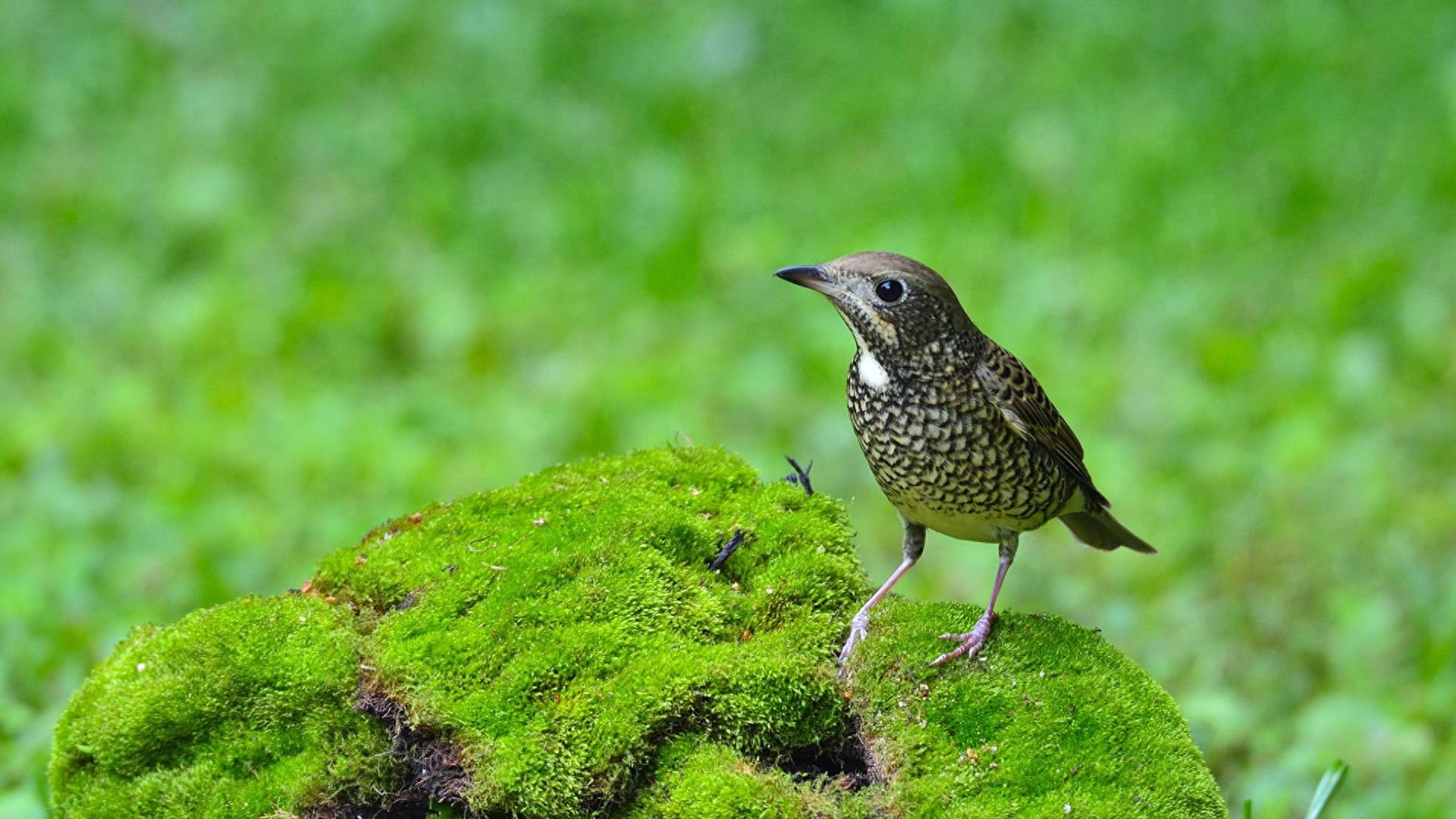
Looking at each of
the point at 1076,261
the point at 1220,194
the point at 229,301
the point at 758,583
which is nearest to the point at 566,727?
the point at 758,583

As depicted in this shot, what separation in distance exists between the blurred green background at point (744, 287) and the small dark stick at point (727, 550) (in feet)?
6.62

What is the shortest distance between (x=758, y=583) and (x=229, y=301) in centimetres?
615

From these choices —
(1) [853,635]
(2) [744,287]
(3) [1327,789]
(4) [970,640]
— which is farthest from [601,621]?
(2) [744,287]

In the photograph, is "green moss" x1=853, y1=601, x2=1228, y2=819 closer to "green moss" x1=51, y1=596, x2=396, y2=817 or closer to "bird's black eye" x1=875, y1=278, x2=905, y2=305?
"bird's black eye" x1=875, y1=278, x2=905, y2=305

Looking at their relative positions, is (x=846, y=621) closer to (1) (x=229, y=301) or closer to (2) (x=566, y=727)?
(2) (x=566, y=727)

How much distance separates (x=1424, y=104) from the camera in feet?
35.6

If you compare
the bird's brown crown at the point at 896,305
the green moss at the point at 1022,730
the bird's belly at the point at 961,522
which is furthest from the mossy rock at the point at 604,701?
the bird's brown crown at the point at 896,305

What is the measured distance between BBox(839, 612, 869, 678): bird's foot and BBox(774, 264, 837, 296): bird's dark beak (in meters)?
0.79

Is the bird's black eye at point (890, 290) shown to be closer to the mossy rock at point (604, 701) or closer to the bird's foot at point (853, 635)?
the mossy rock at point (604, 701)

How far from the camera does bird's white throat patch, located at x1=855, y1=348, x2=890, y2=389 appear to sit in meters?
3.59

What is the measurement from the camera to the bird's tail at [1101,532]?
164 inches

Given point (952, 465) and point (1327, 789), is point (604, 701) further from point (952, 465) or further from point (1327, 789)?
point (1327, 789)

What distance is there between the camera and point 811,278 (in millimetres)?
3590

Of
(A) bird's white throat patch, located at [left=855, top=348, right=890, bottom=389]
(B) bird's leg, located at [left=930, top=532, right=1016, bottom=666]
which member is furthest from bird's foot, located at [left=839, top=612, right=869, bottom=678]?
(A) bird's white throat patch, located at [left=855, top=348, right=890, bottom=389]
